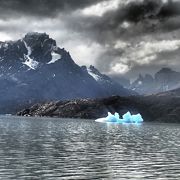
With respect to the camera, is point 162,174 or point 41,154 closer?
point 162,174

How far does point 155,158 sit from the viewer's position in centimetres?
7612

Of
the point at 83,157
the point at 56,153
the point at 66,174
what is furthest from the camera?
the point at 56,153

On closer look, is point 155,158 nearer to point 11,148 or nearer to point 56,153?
point 56,153

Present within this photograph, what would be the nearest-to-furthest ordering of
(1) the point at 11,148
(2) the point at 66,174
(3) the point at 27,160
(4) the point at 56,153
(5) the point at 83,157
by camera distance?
(2) the point at 66,174 < (3) the point at 27,160 < (5) the point at 83,157 < (4) the point at 56,153 < (1) the point at 11,148

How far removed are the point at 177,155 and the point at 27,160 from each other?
109ft

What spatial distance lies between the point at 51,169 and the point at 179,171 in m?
19.6

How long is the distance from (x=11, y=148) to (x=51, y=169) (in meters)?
28.6

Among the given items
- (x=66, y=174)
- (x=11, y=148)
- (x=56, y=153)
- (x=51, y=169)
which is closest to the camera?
(x=66, y=174)

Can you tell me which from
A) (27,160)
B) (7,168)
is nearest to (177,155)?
(27,160)

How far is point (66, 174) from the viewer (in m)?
55.0

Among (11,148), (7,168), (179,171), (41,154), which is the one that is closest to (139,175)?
(179,171)

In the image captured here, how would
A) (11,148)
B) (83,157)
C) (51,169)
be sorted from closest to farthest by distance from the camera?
Answer: (51,169)
(83,157)
(11,148)

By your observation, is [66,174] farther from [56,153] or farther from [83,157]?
[56,153]

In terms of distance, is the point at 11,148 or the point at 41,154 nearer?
the point at 41,154
